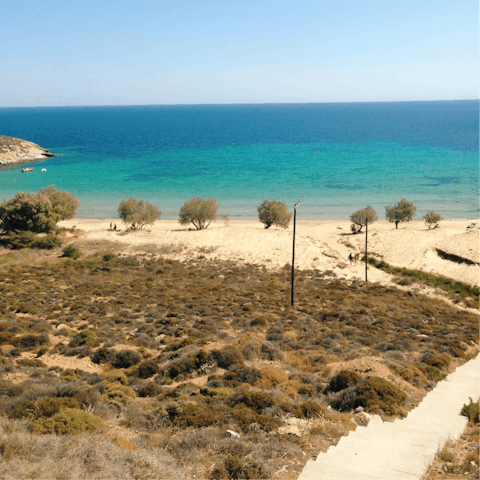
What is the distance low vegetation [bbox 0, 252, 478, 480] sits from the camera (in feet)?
27.2

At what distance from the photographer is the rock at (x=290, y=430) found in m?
9.83

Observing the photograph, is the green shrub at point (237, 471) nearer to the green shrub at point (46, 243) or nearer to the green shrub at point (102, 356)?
the green shrub at point (102, 356)

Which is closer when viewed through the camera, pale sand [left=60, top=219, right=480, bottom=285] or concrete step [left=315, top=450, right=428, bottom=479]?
concrete step [left=315, top=450, right=428, bottom=479]

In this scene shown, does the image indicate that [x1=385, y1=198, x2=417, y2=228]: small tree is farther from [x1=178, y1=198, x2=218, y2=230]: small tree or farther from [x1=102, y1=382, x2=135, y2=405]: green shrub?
[x1=102, y1=382, x2=135, y2=405]: green shrub

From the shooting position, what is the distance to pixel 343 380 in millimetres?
13125

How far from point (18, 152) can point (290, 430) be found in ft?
389

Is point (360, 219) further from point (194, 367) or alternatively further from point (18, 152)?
point (18, 152)

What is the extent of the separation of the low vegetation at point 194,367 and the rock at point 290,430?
81 millimetres

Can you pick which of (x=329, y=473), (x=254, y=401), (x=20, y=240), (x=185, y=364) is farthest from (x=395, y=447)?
(x=20, y=240)

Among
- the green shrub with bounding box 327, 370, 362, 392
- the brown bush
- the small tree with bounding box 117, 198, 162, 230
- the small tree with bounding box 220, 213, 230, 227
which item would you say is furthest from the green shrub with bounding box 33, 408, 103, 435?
the small tree with bounding box 220, 213, 230, 227

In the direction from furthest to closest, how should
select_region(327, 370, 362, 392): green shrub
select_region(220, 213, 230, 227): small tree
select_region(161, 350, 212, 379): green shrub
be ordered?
select_region(220, 213, 230, 227): small tree → select_region(161, 350, 212, 379): green shrub → select_region(327, 370, 362, 392): green shrub

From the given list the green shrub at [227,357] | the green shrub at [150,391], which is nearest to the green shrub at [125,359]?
the green shrub at [150,391]

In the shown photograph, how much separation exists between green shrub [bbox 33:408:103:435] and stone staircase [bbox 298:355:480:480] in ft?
15.2

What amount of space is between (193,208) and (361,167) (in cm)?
6270
